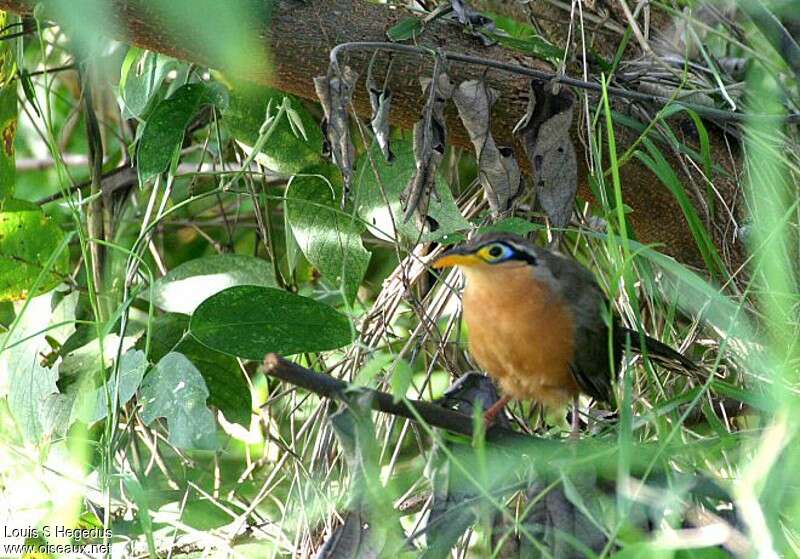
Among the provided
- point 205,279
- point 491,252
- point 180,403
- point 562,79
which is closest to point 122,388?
point 180,403

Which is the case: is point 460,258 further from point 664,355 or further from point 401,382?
point 401,382

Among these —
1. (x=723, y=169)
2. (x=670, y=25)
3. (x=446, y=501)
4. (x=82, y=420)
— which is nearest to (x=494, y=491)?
(x=446, y=501)

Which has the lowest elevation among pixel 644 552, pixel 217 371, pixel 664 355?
pixel 217 371

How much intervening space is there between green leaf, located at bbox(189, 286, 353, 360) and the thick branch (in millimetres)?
506

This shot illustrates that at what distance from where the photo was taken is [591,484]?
1.75 m

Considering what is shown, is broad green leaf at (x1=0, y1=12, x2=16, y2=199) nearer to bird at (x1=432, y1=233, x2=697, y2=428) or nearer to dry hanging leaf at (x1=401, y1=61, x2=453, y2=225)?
dry hanging leaf at (x1=401, y1=61, x2=453, y2=225)

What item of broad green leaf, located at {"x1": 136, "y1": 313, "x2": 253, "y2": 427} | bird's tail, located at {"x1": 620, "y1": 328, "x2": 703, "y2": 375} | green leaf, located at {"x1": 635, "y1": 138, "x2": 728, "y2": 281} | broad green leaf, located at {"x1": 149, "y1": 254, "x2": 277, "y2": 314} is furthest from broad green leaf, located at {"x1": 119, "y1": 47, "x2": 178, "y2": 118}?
bird's tail, located at {"x1": 620, "y1": 328, "x2": 703, "y2": 375}

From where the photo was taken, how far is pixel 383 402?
157 centimetres

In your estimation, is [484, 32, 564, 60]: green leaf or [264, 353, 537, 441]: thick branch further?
[484, 32, 564, 60]: green leaf

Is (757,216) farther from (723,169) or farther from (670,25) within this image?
(670,25)

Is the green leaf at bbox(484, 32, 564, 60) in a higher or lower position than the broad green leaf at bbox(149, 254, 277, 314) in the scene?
higher

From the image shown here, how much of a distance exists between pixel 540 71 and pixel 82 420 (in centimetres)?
138

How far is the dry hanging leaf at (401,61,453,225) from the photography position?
7.04 feet

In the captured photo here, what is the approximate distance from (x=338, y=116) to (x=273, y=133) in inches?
25.1
